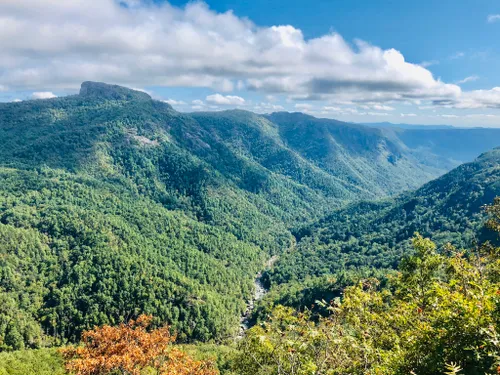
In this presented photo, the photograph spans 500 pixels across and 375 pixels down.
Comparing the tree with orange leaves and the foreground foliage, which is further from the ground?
the foreground foliage

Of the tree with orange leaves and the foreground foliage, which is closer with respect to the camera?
the foreground foliage

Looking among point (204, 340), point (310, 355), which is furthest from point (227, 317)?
point (310, 355)

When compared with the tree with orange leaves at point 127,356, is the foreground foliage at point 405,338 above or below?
above

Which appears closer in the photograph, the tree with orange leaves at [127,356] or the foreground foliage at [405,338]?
the foreground foliage at [405,338]

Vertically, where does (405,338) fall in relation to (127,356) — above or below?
above

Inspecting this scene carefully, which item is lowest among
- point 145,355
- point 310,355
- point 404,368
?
point 145,355

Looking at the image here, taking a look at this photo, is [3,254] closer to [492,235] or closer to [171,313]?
[171,313]

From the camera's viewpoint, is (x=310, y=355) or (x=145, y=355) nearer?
(x=310, y=355)

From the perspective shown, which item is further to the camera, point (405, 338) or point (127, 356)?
point (127, 356)
